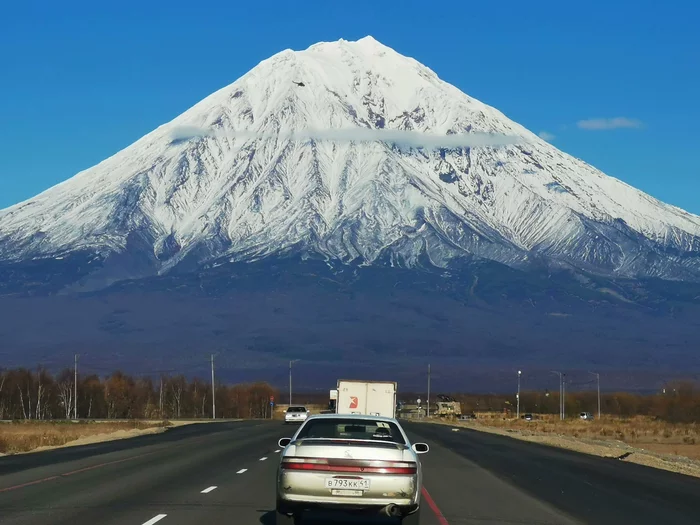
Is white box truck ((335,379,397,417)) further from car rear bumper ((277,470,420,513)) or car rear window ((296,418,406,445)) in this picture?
car rear bumper ((277,470,420,513))

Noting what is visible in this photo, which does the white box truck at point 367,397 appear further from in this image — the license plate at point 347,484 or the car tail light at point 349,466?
the license plate at point 347,484

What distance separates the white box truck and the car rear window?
43.3m

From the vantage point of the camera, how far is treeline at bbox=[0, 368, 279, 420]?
146 meters

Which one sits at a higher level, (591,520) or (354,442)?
(354,442)

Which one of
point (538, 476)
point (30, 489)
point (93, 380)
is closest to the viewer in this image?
point (30, 489)

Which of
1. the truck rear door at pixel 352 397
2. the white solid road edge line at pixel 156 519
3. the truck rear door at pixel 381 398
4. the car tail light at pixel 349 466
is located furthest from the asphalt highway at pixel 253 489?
the truck rear door at pixel 352 397

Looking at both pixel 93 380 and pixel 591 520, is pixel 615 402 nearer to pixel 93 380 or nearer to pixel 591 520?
pixel 93 380

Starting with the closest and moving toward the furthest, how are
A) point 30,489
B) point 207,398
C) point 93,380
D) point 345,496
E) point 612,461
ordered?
point 345,496, point 30,489, point 612,461, point 93,380, point 207,398

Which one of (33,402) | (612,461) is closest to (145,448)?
(612,461)

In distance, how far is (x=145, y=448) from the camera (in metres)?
43.4

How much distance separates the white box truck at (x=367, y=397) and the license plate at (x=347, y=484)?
45793mm

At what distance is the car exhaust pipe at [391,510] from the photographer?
56.6 feet

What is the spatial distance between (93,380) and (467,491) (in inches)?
5542

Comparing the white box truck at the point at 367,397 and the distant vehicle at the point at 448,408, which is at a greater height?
the white box truck at the point at 367,397
